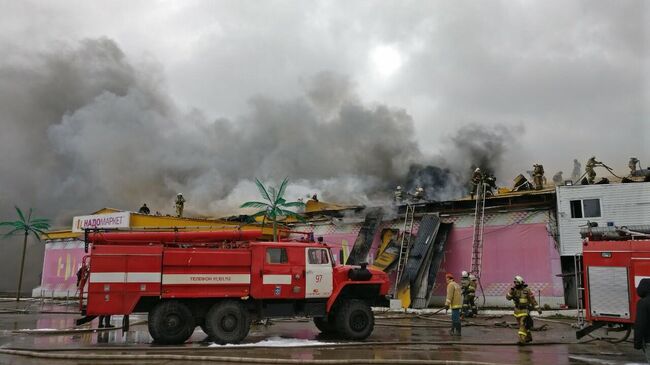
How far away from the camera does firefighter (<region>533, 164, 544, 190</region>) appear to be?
936 inches

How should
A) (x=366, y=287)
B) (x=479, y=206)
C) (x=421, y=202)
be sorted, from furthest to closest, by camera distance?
(x=421, y=202)
(x=479, y=206)
(x=366, y=287)

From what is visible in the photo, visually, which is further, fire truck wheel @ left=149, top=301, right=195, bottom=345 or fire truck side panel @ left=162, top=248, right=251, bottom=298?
fire truck side panel @ left=162, top=248, right=251, bottom=298

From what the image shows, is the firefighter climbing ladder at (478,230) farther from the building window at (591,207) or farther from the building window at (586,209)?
the building window at (591,207)

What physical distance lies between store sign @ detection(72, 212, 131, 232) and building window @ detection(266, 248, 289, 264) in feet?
64.0

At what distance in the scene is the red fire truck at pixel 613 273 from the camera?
10.6 m


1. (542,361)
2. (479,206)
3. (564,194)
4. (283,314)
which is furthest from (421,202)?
(542,361)

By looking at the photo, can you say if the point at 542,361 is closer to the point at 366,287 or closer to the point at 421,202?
the point at 366,287

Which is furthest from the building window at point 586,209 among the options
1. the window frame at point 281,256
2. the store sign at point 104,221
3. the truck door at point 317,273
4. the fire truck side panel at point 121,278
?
the store sign at point 104,221

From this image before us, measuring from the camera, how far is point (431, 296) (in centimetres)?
2262

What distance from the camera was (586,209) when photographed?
2030 cm

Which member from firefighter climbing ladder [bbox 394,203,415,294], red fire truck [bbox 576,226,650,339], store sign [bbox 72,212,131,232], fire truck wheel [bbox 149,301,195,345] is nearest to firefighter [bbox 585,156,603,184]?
firefighter climbing ladder [bbox 394,203,415,294]

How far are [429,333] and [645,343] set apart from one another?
7116 millimetres

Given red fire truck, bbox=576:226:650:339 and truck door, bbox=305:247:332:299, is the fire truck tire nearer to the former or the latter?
truck door, bbox=305:247:332:299

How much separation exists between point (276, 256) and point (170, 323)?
2.83m
